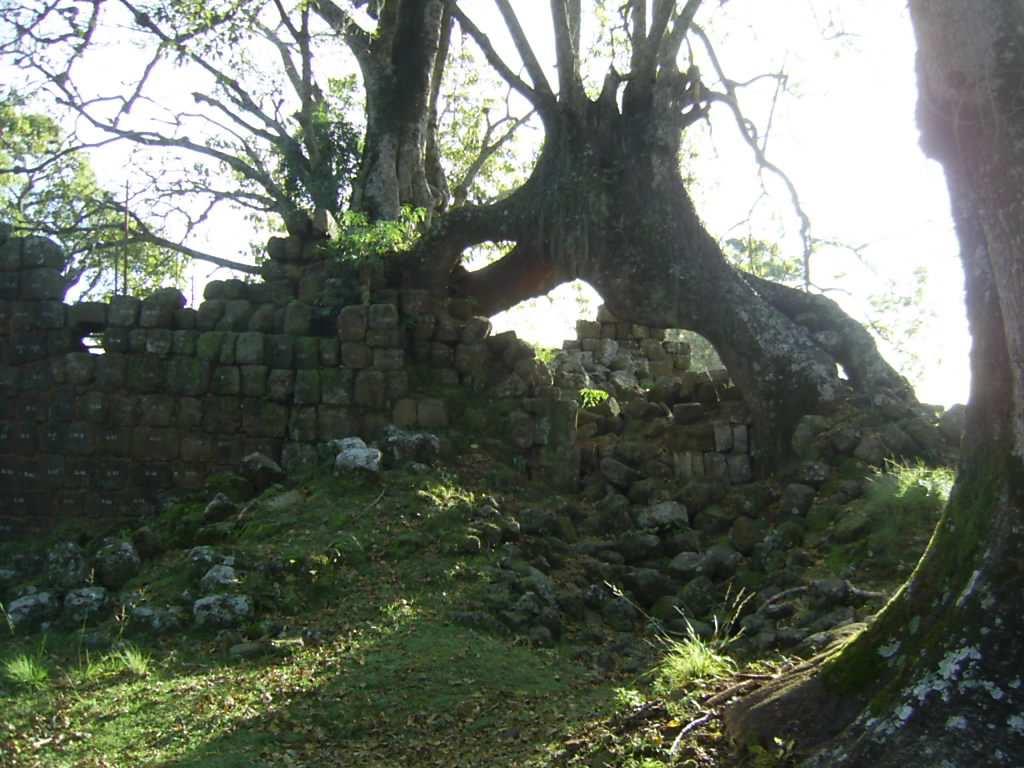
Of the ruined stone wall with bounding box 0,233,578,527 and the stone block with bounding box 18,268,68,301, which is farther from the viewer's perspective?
the stone block with bounding box 18,268,68,301

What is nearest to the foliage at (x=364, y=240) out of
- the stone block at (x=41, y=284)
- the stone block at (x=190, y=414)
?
the stone block at (x=190, y=414)

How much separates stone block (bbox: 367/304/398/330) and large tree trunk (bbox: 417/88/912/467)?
908mm

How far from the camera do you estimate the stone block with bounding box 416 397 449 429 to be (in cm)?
1077

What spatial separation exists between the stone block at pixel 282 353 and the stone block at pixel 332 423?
1.92 ft

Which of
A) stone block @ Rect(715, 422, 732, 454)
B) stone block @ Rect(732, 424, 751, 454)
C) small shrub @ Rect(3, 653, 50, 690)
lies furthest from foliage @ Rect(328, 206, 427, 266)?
small shrub @ Rect(3, 653, 50, 690)

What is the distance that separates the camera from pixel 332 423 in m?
10.7

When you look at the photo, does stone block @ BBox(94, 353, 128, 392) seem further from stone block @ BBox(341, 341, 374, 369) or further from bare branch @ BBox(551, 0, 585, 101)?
bare branch @ BBox(551, 0, 585, 101)

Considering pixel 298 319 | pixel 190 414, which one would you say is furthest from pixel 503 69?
pixel 190 414

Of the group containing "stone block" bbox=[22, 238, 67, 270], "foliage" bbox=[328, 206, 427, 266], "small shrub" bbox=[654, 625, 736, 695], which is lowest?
"small shrub" bbox=[654, 625, 736, 695]

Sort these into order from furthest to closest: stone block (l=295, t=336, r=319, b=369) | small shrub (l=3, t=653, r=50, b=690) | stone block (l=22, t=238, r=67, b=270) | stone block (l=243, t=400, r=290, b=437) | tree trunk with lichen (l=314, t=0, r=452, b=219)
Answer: tree trunk with lichen (l=314, t=0, r=452, b=219), stone block (l=22, t=238, r=67, b=270), stone block (l=295, t=336, r=319, b=369), stone block (l=243, t=400, r=290, b=437), small shrub (l=3, t=653, r=50, b=690)

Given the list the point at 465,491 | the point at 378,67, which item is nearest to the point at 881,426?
the point at 465,491

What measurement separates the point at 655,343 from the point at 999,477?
11263 millimetres

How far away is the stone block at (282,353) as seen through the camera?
1101 centimetres

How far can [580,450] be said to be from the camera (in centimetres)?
1093
